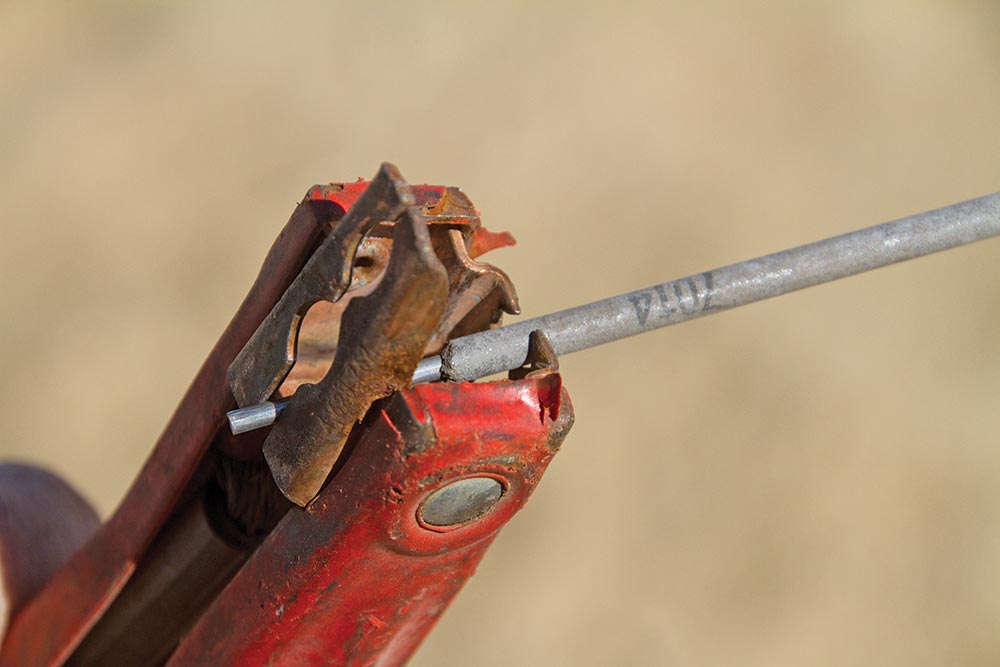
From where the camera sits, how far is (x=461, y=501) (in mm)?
1010

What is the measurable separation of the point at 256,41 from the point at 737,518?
8.84 feet

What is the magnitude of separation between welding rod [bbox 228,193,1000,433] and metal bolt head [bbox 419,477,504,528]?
118mm

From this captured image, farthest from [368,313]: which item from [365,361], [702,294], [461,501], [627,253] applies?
[627,253]

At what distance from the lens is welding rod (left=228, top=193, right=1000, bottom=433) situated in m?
1.04

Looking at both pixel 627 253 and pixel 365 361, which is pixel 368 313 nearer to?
pixel 365 361

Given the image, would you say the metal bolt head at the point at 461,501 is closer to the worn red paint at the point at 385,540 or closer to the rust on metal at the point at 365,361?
the worn red paint at the point at 385,540

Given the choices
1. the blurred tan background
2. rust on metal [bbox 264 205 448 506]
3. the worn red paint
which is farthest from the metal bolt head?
the blurred tan background

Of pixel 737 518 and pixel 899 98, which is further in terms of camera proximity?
pixel 899 98

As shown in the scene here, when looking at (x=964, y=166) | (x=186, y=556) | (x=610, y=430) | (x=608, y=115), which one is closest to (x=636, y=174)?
(x=608, y=115)

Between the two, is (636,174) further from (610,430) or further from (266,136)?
(266,136)

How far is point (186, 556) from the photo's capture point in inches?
52.0

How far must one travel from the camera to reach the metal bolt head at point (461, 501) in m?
0.99

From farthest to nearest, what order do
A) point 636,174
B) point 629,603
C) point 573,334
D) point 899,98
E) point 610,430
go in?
point 899,98, point 636,174, point 610,430, point 629,603, point 573,334

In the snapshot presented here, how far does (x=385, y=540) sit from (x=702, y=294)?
0.44 m
